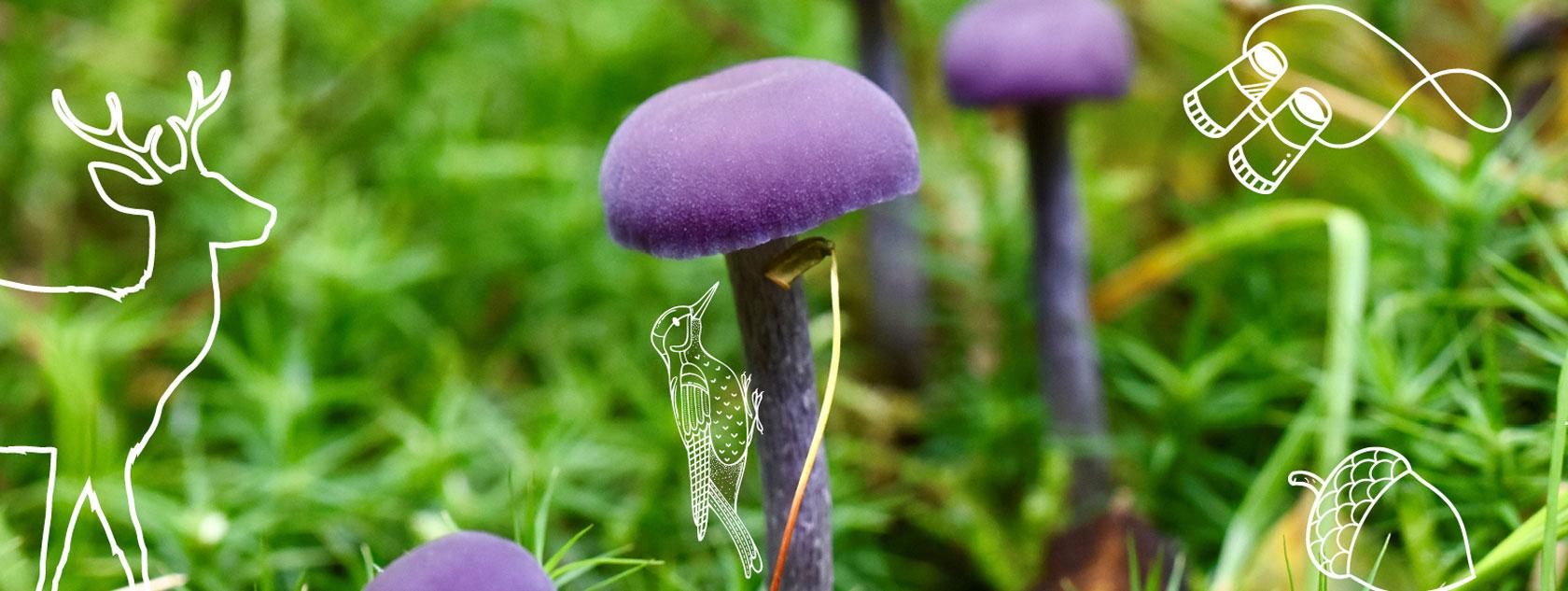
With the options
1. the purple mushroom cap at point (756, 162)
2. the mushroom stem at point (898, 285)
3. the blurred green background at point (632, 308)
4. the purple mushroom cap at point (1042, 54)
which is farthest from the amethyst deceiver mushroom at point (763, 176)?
the mushroom stem at point (898, 285)

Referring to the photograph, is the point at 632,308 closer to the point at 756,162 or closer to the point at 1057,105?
the point at 1057,105

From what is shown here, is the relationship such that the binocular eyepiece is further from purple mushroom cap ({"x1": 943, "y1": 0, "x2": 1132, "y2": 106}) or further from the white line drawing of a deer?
the white line drawing of a deer

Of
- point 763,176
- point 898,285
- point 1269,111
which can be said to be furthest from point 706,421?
point 1269,111

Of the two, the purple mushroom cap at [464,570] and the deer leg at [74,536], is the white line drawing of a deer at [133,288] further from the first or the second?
the purple mushroom cap at [464,570]

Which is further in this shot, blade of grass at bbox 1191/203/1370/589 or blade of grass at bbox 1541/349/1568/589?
blade of grass at bbox 1191/203/1370/589

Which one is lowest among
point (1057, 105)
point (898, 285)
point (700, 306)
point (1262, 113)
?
point (898, 285)

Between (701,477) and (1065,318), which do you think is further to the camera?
(1065,318)

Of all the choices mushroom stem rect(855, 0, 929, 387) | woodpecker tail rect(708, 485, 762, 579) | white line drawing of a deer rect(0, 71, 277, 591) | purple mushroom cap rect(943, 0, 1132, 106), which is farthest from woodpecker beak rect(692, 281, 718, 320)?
mushroom stem rect(855, 0, 929, 387)
